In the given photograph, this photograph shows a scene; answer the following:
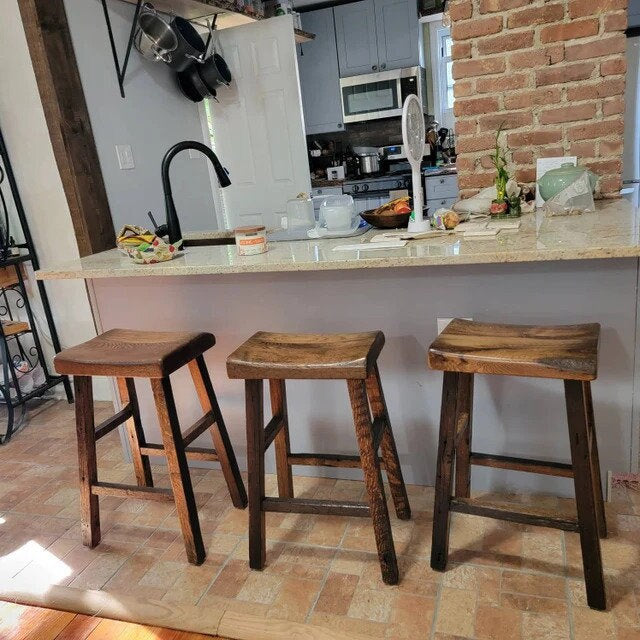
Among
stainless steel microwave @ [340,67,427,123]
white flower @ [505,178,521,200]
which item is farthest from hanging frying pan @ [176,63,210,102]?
white flower @ [505,178,521,200]

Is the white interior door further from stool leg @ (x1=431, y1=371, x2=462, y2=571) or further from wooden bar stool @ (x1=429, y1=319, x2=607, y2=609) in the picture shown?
stool leg @ (x1=431, y1=371, x2=462, y2=571)

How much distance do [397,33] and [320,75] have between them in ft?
2.52

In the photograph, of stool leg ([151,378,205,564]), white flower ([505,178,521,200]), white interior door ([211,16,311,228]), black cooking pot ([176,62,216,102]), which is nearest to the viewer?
stool leg ([151,378,205,564])

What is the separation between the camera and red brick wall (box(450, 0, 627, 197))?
1.90m

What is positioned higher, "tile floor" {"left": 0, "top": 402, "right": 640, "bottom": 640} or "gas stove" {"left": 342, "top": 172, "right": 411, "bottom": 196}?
"gas stove" {"left": 342, "top": 172, "right": 411, "bottom": 196}

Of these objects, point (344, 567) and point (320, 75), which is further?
point (320, 75)

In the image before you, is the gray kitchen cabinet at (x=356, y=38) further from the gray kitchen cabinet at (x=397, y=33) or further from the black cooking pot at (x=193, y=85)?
the black cooking pot at (x=193, y=85)

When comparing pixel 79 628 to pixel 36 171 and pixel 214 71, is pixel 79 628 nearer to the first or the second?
pixel 36 171

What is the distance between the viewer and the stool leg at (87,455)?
175 cm

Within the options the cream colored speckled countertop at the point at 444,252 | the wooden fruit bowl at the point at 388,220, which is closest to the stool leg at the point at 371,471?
the cream colored speckled countertop at the point at 444,252

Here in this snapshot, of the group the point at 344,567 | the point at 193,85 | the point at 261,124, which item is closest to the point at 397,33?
the point at 261,124

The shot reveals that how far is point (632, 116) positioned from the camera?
12.8ft

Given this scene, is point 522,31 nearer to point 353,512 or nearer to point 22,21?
point 353,512

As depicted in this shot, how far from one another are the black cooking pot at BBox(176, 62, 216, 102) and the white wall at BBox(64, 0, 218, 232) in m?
0.04
